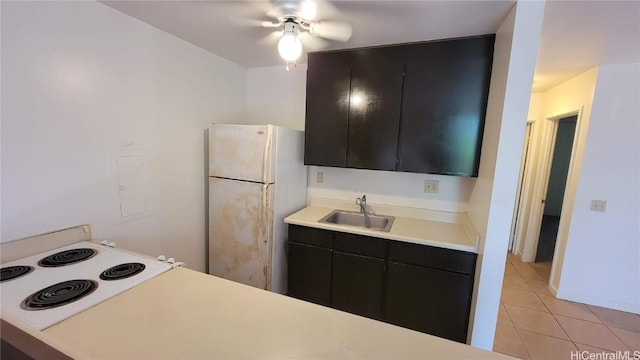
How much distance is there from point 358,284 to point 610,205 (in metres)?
2.54

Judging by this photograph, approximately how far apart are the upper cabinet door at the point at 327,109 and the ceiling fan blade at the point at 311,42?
0.09 meters

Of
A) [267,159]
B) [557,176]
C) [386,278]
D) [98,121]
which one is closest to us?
[98,121]

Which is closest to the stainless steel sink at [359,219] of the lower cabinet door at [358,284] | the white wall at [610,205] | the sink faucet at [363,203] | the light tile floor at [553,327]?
the sink faucet at [363,203]

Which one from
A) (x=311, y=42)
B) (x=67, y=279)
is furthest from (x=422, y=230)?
(x=67, y=279)

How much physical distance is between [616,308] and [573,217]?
955 mm

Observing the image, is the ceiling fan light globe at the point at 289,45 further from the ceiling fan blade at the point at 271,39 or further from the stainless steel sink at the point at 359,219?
the stainless steel sink at the point at 359,219

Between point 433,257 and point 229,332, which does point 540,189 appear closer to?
point 433,257

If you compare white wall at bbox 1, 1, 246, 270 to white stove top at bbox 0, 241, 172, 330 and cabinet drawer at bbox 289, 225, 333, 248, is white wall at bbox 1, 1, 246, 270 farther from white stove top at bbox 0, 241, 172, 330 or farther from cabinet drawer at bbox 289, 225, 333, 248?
cabinet drawer at bbox 289, 225, 333, 248

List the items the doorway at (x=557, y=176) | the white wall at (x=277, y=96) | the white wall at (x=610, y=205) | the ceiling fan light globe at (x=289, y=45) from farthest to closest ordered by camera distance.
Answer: the doorway at (x=557, y=176) < the white wall at (x=277, y=96) < the white wall at (x=610, y=205) < the ceiling fan light globe at (x=289, y=45)

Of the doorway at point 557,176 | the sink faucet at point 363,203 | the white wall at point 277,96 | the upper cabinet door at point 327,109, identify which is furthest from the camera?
the doorway at point 557,176

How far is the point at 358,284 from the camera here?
2.13m

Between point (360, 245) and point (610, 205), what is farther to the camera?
point (610, 205)

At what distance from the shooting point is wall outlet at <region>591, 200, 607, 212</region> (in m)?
2.52

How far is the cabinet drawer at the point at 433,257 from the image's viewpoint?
1813 millimetres
